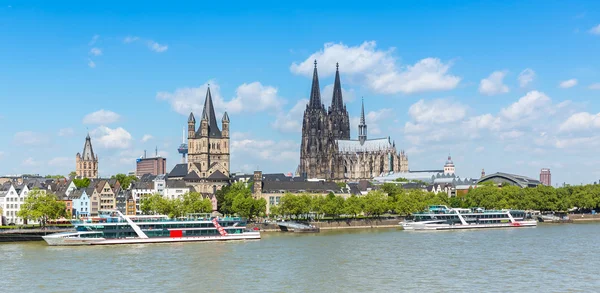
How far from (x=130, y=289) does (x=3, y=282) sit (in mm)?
8412

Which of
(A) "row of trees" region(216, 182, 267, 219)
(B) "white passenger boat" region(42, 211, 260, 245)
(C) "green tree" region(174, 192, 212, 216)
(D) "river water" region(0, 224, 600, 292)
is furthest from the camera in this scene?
(A) "row of trees" region(216, 182, 267, 219)

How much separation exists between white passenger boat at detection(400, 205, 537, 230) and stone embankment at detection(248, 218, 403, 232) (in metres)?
6.47

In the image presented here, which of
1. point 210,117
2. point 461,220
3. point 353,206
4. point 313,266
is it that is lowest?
point 313,266

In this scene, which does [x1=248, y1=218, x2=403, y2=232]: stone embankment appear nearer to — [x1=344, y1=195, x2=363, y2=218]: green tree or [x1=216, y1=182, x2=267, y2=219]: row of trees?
[x1=344, y1=195, x2=363, y2=218]: green tree

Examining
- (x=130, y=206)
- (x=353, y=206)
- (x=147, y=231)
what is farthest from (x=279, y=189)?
(x=147, y=231)

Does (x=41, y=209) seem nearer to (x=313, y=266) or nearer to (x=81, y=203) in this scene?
(x=81, y=203)

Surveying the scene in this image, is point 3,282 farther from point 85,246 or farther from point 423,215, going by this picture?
point 423,215

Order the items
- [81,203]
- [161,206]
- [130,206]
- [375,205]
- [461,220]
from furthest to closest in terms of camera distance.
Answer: [130,206] < [81,203] < [375,205] < [161,206] < [461,220]

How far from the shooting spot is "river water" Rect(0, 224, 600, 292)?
165ft

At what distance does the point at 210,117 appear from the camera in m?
154

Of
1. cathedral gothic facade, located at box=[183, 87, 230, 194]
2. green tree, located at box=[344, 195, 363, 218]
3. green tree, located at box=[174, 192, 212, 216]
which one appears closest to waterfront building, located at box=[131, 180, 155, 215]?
cathedral gothic facade, located at box=[183, 87, 230, 194]

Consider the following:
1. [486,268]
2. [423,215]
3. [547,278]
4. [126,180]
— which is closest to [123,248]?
[486,268]

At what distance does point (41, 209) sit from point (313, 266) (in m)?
50.0

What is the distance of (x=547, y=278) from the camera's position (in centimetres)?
A: 5316
